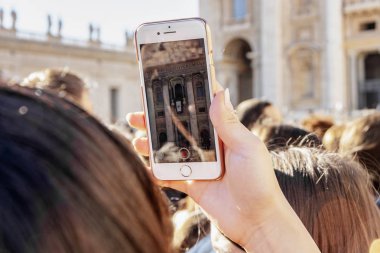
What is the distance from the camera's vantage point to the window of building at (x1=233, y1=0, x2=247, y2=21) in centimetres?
2812

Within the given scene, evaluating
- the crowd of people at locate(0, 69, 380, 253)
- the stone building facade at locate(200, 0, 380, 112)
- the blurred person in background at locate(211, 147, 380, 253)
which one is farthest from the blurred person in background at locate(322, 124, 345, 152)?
the stone building facade at locate(200, 0, 380, 112)

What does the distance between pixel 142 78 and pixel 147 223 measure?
80 cm

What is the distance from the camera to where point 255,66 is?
2717 centimetres

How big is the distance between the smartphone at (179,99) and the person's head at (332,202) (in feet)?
1.27

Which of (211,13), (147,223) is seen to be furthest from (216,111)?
(211,13)

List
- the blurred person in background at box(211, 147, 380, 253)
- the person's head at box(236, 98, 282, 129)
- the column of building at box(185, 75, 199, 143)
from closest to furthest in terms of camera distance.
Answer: the column of building at box(185, 75, 199, 143) → the blurred person in background at box(211, 147, 380, 253) → the person's head at box(236, 98, 282, 129)

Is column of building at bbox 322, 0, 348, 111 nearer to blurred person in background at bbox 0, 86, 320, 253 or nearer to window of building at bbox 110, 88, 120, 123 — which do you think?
window of building at bbox 110, 88, 120, 123

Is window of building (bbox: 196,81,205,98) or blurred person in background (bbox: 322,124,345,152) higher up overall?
window of building (bbox: 196,81,205,98)

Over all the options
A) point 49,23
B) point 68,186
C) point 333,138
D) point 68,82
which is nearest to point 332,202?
point 68,186

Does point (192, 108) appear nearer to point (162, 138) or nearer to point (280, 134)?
point (162, 138)

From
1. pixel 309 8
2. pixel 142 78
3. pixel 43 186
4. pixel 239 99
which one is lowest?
pixel 239 99

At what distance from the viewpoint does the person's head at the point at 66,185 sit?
27.9 inches

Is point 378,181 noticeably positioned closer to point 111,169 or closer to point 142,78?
point 142,78

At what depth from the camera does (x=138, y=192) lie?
815 millimetres
